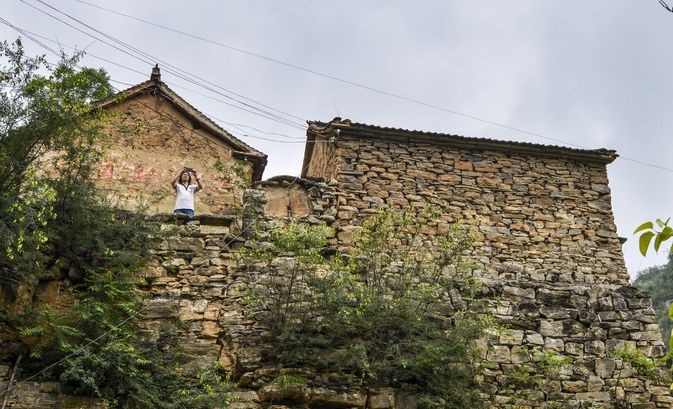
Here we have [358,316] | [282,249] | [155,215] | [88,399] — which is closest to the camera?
[88,399]

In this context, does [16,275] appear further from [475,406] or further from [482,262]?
[482,262]

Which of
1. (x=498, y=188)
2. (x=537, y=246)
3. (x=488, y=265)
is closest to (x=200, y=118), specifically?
(x=498, y=188)

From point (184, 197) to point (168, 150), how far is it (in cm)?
311

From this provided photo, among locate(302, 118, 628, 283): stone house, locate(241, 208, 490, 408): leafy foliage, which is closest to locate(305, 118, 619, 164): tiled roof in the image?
locate(302, 118, 628, 283): stone house

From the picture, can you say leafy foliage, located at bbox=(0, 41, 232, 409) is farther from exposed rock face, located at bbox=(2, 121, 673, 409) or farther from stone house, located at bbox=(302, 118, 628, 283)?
stone house, located at bbox=(302, 118, 628, 283)

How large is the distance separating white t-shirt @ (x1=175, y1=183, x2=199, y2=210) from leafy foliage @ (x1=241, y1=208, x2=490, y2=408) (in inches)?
89.6

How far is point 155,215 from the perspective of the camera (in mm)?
9688

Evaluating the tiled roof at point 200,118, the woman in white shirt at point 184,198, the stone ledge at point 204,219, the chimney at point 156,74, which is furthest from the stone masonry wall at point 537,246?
the chimney at point 156,74

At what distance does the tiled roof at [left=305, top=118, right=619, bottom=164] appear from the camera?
12.7 meters

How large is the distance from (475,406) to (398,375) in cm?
95

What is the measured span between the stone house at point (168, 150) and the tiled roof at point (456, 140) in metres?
2.18

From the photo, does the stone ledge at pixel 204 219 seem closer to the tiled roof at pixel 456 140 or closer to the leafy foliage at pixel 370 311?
the leafy foliage at pixel 370 311

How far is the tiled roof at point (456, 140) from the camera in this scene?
12.7 metres

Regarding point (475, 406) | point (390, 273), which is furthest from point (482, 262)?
point (475, 406)
